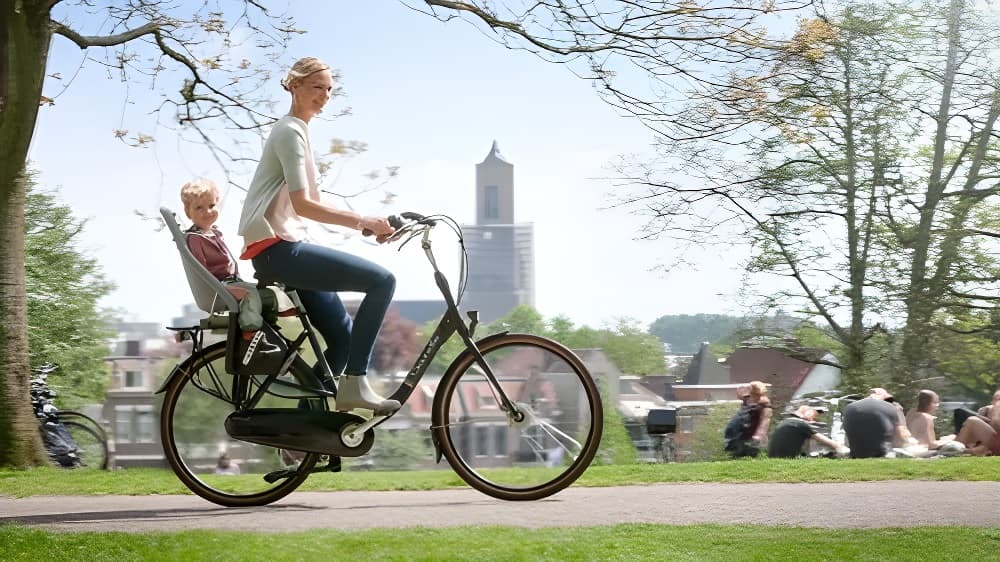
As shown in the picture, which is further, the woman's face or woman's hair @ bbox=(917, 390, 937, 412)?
woman's hair @ bbox=(917, 390, 937, 412)

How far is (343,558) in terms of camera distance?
3.25 metres

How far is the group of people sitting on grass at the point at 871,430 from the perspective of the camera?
636 centimetres

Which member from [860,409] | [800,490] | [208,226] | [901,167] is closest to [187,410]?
[208,226]

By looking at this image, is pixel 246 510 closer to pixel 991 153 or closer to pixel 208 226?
pixel 208 226

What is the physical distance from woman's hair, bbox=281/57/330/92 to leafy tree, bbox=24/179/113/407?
3.68 meters

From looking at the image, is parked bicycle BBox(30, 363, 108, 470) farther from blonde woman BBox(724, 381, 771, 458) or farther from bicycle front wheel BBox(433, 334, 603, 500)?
blonde woman BBox(724, 381, 771, 458)

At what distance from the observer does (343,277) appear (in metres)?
3.27

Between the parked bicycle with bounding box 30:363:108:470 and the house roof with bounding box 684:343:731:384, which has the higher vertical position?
the house roof with bounding box 684:343:731:384

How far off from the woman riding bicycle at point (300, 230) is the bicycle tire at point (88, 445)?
251 cm

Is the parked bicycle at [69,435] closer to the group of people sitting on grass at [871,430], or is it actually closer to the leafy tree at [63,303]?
the leafy tree at [63,303]

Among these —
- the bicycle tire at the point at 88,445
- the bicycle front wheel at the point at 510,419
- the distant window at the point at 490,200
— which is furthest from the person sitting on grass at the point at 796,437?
the bicycle tire at the point at 88,445

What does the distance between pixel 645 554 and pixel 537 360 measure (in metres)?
0.66

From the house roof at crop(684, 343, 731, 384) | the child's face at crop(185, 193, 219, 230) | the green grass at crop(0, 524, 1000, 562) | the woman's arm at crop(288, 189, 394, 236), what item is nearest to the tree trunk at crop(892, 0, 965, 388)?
the house roof at crop(684, 343, 731, 384)

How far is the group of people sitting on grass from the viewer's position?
6.36 m
